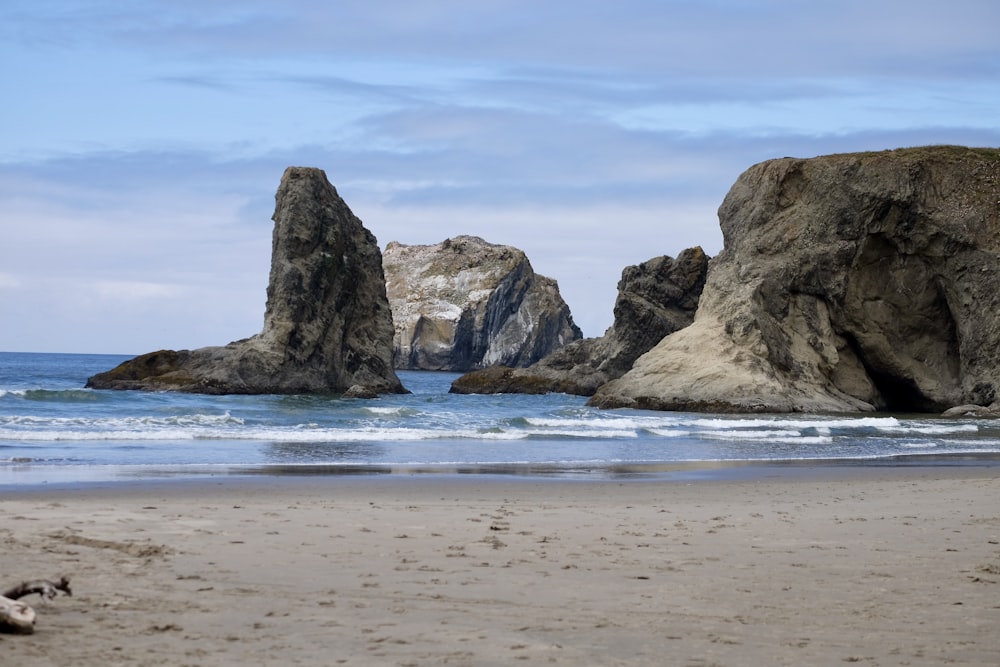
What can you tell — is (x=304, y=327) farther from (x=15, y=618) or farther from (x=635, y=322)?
(x=15, y=618)

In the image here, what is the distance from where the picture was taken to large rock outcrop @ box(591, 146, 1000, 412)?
145 ft

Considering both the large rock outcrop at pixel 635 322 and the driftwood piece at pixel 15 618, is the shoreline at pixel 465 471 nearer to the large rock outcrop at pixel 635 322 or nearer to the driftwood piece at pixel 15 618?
the driftwood piece at pixel 15 618

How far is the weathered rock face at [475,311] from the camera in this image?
118 meters

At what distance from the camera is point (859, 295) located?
47.1 meters

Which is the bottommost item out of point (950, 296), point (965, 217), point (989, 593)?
point (989, 593)

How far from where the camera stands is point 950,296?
1786 inches

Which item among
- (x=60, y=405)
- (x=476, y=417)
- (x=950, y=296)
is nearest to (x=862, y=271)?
(x=950, y=296)

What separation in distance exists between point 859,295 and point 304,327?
78.2 ft

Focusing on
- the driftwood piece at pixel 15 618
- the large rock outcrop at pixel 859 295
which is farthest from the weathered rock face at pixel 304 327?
the driftwood piece at pixel 15 618

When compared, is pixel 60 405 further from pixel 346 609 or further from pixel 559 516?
pixel 346 609

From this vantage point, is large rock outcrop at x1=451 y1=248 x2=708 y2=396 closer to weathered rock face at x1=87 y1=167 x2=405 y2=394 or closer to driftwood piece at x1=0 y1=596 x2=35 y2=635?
weathered rock face at x1=87 y1=167 x2=405 y2=394

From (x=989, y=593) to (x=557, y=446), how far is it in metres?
16.0

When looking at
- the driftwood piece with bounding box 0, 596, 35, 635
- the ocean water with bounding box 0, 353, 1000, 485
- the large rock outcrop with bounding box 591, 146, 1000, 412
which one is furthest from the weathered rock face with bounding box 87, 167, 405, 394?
the driftwood piece with bounding box 0, 596, 35, 635

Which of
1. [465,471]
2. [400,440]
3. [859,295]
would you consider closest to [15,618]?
[465,471]
